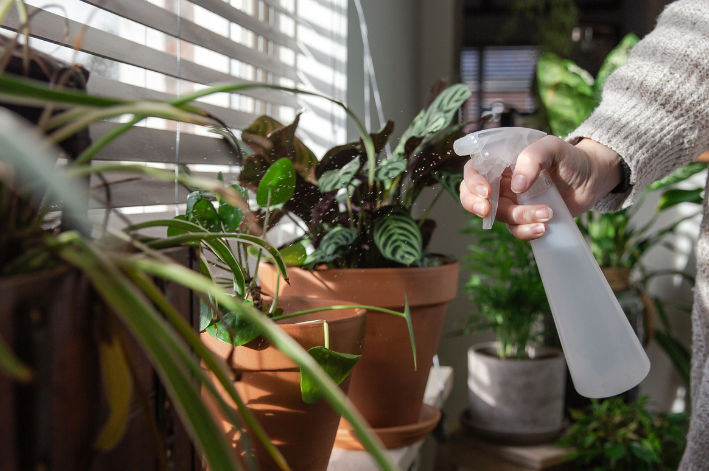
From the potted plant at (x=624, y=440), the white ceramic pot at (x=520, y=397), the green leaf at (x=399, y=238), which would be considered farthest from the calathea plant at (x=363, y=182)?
the potted plant at (x=624, y=440)

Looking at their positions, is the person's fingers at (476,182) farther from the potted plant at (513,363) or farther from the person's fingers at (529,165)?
the potted plant at (513,363)

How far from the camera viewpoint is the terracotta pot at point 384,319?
0.59m

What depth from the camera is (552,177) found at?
581mm

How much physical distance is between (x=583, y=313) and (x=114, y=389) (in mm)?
374

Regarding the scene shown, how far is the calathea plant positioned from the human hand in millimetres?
86

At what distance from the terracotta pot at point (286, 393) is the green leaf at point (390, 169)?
18cm

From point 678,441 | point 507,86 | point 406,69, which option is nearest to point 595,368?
point 678,441

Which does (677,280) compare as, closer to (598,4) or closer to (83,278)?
(83,278)

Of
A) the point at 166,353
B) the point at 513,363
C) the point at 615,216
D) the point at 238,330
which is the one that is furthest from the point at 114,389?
the point at 615,216

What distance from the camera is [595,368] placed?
460 millimetres

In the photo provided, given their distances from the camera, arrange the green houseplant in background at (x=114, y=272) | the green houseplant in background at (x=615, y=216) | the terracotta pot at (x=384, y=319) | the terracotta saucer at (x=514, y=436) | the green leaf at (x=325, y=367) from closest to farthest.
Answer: the green houseplant in background at (x=114, y=272) < the green leaf at (x=325, y=367) < the terracotta pot at (x=384, y=319) < the terracotta saucer at (x=514, y=436) < the green houseplant in background at (x=615, y=216)

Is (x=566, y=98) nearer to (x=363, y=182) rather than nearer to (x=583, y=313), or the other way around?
(x=363, y=182)

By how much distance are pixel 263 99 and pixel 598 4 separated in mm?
3787

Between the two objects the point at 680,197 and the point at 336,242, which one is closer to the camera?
the point at 336,242
